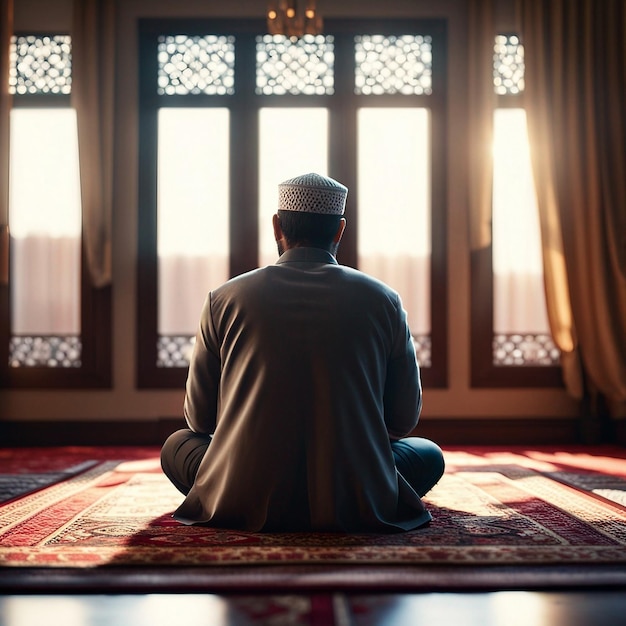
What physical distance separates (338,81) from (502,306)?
186cm

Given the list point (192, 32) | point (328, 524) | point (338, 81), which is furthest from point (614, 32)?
point (328, 524)

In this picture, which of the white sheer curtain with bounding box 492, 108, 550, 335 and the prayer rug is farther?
the white sheer curtain with bounding box 492, 108, 550, 335

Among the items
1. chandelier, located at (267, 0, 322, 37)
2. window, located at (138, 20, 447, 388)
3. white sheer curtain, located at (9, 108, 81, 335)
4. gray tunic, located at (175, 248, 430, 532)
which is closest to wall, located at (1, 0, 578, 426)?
window, located at (138, 20, 447, 388)

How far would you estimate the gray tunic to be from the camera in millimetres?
2199

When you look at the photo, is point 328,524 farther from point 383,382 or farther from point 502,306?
point 502,306

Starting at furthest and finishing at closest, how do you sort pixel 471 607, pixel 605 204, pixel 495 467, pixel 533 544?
pixel 605 204 < pixel 495 467 < pixel 533 544 < pixel 471 607

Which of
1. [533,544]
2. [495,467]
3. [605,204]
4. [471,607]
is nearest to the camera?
[471,607]

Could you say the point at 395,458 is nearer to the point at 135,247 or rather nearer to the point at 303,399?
the point at 303,399

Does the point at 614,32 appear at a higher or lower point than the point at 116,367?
higher

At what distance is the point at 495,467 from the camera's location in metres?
4.12

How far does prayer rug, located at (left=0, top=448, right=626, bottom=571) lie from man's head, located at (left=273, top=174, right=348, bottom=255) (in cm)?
85

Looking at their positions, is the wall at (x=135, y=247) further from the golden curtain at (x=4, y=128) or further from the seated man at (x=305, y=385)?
the seated man at (x=305, y=385)

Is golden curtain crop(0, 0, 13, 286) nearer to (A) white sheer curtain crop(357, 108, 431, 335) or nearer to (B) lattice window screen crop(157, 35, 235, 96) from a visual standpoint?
(B) lattice window screen crop(157, 35, 235, 96)

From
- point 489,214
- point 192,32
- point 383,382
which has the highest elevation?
point 192,32
